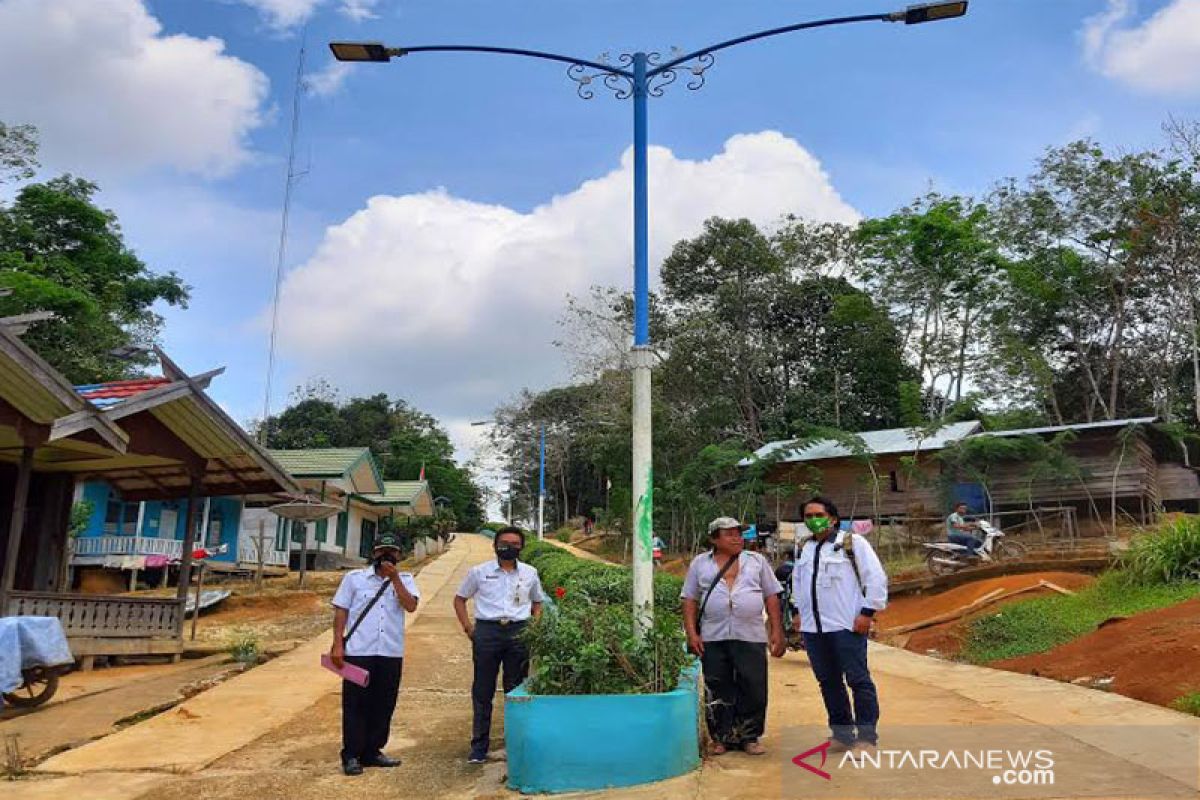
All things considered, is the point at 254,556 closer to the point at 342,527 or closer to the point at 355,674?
the point at 342,527

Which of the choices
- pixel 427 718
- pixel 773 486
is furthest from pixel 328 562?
pixel 427 718

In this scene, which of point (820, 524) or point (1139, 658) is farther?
point (1139, 658)

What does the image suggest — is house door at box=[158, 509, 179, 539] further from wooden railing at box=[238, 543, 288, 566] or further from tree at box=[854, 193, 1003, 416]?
tree at box=[854, 193, 1003, 416]

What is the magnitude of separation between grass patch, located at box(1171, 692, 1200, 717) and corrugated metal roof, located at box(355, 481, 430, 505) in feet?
105

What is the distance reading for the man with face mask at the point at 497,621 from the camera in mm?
6094

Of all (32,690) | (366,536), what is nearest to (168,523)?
(366,536)

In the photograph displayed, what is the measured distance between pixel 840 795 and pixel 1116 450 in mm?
20379

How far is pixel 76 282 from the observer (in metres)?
28.7

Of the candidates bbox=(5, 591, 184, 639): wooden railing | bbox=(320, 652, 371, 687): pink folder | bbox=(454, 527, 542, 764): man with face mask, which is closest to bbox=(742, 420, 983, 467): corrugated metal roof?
bbox=(5, 591, 184, 639): wooden railing

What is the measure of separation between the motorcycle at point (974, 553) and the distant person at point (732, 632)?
11273 mm

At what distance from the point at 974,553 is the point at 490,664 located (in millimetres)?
12614

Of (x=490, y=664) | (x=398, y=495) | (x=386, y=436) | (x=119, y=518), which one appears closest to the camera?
(x=490, y=664)

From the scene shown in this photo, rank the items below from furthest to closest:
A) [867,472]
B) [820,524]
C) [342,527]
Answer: [342,527] → [867,472] → [820,524]

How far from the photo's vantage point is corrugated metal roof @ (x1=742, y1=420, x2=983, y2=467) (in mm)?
23766
